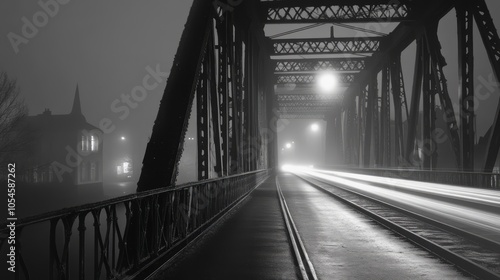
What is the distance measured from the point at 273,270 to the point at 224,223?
5.13m

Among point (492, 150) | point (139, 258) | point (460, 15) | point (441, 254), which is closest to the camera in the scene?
point (139, 258)

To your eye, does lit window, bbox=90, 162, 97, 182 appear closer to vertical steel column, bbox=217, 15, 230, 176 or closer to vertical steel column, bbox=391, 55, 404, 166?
vertical steel column, bbox=391, 55, 404, 166

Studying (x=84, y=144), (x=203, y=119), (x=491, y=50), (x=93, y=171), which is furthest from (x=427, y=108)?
(x=93, y=171)

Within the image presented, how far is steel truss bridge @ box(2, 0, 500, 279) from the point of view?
5.54 m

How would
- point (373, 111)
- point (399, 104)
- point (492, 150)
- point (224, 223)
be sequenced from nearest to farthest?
1. point (224, 223)
2. point (492, 150)
3. point (399, 104)
4. point (373, 111)

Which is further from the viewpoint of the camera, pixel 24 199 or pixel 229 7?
pixel 24 199

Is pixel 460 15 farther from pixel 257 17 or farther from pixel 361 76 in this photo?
pixel 361 76

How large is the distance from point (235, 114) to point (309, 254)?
8091mm

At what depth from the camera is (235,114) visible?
585 inches

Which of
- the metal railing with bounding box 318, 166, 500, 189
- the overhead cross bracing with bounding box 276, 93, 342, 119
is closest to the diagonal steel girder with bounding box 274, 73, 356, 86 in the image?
the overhead cross bracing with bounding box 276, 93, 342, 119

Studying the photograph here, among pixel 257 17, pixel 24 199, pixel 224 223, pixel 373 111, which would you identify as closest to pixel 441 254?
pixel 224 223

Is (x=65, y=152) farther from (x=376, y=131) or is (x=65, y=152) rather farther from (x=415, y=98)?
(x=415, y=98)

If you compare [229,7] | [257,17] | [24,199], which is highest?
[257,17]

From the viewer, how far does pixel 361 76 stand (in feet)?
131
